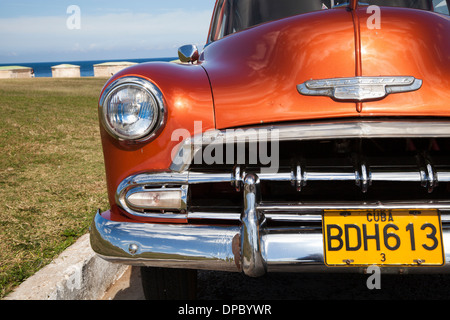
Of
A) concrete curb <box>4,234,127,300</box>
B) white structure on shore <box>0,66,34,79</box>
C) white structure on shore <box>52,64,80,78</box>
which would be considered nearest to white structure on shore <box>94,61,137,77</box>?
white structure on shore <box>52,64,80,78</box>

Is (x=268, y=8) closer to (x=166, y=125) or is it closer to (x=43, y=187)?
(x=166, y=125)

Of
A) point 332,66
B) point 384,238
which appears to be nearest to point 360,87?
point 332,66

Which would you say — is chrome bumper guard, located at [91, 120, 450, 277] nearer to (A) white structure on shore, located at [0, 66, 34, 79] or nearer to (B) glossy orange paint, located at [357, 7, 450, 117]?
(B) glossy orange paint, located at [357, 7, 450, 117]

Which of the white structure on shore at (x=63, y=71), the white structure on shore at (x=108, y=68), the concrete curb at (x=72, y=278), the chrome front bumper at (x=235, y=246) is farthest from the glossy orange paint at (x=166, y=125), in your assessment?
the white structure on shore at (x=63, y=71)

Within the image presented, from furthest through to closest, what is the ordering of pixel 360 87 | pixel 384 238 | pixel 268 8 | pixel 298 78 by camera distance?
pixel 268 8
pixel 298 78
pixel 360 87
pixel 384 238

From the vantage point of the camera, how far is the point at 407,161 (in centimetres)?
164

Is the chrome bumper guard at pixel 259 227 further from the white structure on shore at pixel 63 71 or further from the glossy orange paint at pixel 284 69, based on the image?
the white structure on shore at pixel 63 71

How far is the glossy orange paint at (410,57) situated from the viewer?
1.56 m

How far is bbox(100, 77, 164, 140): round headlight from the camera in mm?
1633

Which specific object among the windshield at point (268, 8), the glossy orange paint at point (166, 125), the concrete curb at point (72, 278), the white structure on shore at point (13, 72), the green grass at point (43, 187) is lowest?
the concrete curb at point (72, 278)

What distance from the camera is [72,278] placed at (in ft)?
6.93

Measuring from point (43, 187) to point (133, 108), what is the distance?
242cm

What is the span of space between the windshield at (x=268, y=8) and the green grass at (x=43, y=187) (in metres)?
1.54

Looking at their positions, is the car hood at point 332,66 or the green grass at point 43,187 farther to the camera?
the green grass at point 43,187
